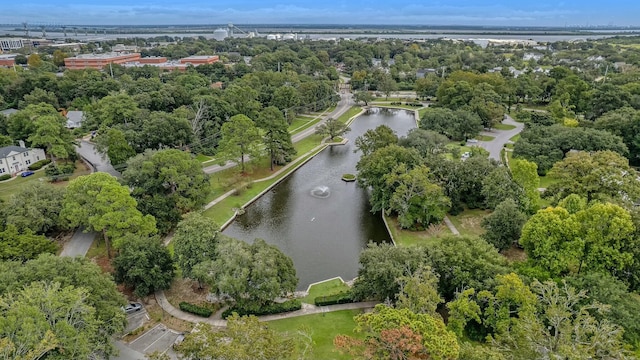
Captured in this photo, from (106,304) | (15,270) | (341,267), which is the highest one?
(15,270)

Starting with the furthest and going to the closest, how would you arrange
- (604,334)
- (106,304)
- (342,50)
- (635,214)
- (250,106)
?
(342,50)
(250,106)
(635,214)
(106,304)
(604,334)

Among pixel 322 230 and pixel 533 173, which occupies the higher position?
pixel 533 173

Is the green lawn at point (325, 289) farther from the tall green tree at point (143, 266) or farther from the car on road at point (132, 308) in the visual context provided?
the car on road at point (132, 308)

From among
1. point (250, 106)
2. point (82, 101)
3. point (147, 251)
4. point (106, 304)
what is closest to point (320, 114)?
point (250, 106)

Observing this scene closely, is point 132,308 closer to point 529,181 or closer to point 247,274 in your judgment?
point 247,274

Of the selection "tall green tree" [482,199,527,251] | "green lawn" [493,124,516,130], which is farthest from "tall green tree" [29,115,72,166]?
"green lawn" [493,124,516,130]

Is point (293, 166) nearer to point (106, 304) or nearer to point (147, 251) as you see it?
point (147, 251)

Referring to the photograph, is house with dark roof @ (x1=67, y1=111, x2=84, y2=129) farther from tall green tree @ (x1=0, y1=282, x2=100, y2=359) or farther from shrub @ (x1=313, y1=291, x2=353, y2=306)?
shrub @ (x1=313, y1=291, x2=353, y2=306)

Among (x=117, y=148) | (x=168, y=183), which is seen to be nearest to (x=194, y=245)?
(x=168, y=183)
